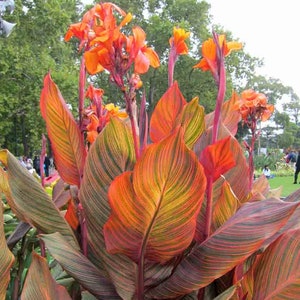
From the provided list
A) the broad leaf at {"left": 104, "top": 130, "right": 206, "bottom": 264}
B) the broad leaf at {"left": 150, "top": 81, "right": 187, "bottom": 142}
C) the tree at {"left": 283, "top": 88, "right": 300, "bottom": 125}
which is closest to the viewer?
the broad leaf at {"left": 104, "top": 130, "right": 206, "bottom": 264}

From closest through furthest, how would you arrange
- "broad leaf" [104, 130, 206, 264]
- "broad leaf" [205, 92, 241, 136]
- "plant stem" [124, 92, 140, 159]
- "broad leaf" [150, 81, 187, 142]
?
"broad leaf" [104, 130, 206, 264], "plant stem" [124, 92, 140, 159], "broad leaf" [150, 81, 187, 142], "broad leaf" [205, 92, 241, 136]

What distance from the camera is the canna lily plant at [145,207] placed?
0.60 m

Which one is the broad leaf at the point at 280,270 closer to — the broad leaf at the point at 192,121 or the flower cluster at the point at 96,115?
the broad leaf at the point at 192,121

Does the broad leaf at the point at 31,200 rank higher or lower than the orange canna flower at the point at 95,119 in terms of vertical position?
lower

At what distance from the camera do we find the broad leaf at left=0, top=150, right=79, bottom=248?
2.39 ft

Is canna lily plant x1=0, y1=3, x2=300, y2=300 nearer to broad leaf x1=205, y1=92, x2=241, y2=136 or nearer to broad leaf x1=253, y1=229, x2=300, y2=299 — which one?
broad leaf x1=253, y1=229, x2=300, y2=299

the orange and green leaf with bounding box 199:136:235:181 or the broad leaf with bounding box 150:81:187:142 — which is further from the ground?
the broad leaf with bounding box 150:81:187:142

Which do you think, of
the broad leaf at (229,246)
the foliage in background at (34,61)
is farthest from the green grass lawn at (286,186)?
the broad leaf at (229,246)

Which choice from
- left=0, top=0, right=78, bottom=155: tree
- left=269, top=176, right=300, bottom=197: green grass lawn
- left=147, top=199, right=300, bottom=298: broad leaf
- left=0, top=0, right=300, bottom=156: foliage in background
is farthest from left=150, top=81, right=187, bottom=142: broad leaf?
left=0, top=0, right=78, bottom=155: tree

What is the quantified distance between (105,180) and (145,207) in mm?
129

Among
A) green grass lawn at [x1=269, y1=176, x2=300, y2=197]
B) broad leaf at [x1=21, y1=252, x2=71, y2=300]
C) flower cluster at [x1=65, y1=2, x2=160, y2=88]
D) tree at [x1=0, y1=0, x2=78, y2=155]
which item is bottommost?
green grass lawn at [x1=269, y1=176, x2=300, y2=197]

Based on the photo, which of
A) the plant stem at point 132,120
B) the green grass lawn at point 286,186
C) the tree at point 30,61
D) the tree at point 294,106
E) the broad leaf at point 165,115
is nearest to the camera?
the plant stem at point 132,120

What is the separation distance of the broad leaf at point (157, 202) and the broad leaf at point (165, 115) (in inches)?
8.4

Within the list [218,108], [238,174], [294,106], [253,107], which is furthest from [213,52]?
[294,106]
